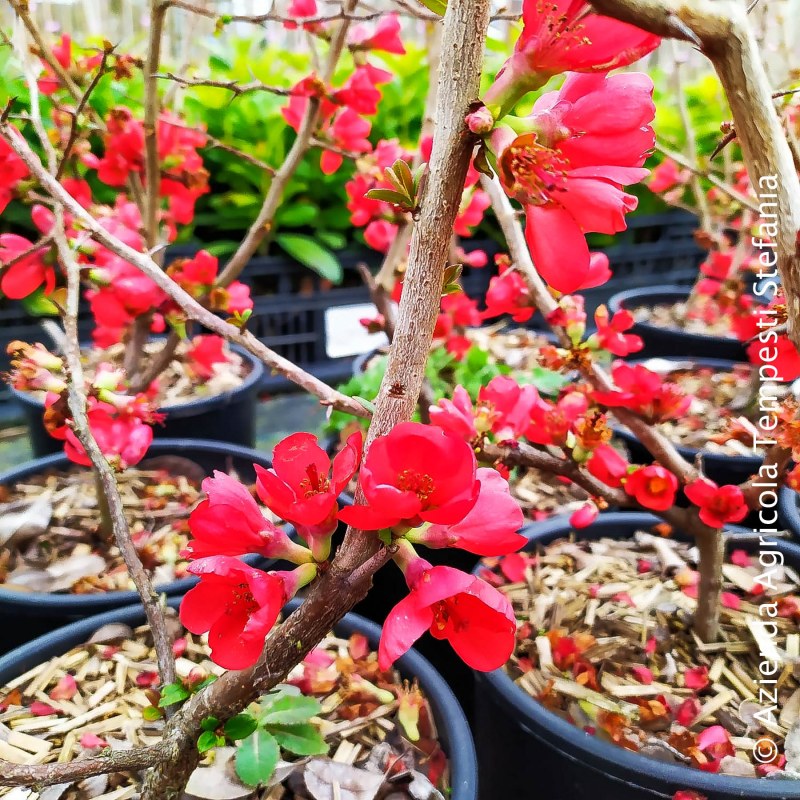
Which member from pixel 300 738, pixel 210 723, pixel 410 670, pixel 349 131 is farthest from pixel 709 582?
pixel 349 131

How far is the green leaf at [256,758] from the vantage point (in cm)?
60

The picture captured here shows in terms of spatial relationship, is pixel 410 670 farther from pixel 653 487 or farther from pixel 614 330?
pixel 614 330

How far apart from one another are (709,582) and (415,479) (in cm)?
66

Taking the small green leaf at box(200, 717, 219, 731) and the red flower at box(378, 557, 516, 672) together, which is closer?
the red flower at box(378, 557, 516, 672)

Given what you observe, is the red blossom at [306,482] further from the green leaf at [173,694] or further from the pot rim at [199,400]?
the pot rim at [199,400]

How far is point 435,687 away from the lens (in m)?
0.70

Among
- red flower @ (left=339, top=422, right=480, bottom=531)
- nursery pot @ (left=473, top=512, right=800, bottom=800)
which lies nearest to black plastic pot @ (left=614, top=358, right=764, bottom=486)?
nursery pot @ (left=473, top=512, right=800, bottom=800)

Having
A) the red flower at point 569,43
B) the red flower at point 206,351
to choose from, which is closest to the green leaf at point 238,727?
the red flower at point 569,43

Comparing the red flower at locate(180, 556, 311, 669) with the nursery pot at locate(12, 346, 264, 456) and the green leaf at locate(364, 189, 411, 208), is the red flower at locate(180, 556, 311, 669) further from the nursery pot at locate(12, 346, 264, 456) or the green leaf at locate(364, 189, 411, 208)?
the nursery pot at locate(12, 346, 264, 456)

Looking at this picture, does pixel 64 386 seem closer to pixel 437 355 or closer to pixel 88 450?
pixel 88 450

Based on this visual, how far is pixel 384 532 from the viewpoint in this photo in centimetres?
42

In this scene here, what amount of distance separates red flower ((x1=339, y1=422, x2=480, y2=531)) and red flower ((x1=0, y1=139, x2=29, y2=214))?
80cm

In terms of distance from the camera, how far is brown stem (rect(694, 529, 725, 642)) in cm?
88

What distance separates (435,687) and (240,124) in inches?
80.6
